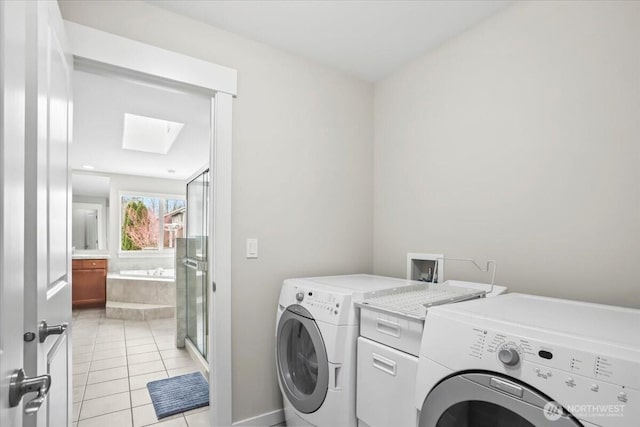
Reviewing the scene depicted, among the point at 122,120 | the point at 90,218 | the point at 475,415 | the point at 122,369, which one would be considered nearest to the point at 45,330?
the point at 475,415

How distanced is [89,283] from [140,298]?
114cm

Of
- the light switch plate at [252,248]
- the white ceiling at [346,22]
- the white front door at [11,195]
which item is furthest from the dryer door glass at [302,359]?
the white ceiling at [346,22]

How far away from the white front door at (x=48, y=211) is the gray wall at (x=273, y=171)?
721 millimetres

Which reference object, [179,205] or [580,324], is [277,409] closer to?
[580,324]

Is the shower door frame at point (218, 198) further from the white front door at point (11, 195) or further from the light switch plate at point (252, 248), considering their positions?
the white front door at point (11, 195)

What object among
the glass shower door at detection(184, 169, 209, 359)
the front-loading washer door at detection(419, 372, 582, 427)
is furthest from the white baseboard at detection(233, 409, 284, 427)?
the front-loading washer door at detection(419, 372, 582, 427)

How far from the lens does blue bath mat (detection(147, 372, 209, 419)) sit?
2313 millimetres

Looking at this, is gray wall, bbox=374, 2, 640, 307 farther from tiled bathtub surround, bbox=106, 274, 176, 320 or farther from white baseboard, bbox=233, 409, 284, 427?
tiled bathtub surround, bbox=106, 274, 176, 320

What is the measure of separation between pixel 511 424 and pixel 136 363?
3.21m

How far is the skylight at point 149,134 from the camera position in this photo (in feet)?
12.2

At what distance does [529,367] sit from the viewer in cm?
88

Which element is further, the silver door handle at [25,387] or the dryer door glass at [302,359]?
the dryer door glass at [302,359]

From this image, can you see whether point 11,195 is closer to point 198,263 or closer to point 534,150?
point 534,150

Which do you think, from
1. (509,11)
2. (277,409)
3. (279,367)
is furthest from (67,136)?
(509,11)
